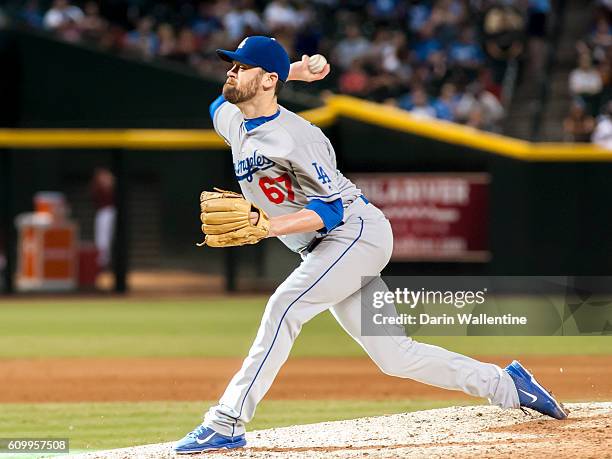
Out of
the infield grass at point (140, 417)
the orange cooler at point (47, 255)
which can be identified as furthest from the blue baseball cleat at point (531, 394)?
the orange cooler at point (47, 255)

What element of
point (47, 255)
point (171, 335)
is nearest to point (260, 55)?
point (171, 335)

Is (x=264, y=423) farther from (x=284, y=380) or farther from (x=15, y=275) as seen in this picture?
(x=15, y=275)

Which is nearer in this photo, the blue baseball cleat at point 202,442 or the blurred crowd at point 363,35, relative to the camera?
the blue baseball cleat at point 202,442

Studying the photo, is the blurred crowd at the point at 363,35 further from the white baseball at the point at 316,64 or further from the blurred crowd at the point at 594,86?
the white baseball at the point at 316,64

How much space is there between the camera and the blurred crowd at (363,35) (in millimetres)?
16062

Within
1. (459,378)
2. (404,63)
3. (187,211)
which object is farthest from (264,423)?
(404,63)

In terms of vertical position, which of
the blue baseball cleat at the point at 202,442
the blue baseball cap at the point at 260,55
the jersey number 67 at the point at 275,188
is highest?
the blue baseball cap at the point at 260,55

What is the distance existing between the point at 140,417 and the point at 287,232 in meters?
2.40

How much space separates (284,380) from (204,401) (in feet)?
3.90

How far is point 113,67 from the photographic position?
16.6 metres

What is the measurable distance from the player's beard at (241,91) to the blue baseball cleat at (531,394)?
175cm

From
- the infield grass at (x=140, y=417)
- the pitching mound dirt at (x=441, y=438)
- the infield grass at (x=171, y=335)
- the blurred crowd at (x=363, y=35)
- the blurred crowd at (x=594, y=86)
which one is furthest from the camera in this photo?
the blurred crowd at (x=363, y=35)

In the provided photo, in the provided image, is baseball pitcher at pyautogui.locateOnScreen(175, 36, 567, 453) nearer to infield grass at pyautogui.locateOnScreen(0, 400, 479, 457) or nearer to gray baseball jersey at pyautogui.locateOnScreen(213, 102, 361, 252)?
gray baseball jersey at pyautogui.locateOnScreen(213, 102, 361, 252)

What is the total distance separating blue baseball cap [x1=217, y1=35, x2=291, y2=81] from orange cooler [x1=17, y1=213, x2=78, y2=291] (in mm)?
10270
